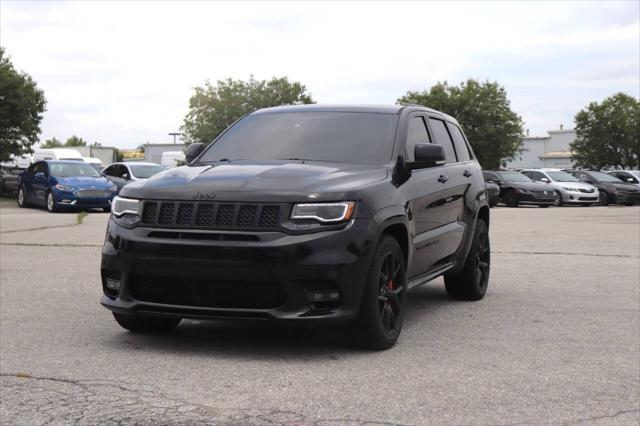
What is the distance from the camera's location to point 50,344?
20.0 feet

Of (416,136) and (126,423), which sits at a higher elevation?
(416,136)

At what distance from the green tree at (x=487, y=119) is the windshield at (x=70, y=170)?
106 ft

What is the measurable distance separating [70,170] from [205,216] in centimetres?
2138

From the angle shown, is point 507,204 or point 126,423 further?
point 507,204

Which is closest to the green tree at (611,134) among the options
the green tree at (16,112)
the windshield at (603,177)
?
the windshield at (603,177)

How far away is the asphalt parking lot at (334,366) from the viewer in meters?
4.47

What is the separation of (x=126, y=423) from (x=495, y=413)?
1.80 meters

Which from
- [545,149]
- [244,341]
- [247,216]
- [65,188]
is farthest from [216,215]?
[545,149]

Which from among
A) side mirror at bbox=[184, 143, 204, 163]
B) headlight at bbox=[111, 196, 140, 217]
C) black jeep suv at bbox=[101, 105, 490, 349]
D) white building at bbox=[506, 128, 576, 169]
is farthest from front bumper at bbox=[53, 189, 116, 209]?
white building at bbox=[506, 128, 576, 169]

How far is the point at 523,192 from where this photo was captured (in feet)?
112

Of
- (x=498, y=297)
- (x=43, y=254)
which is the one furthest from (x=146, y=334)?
(x=43, y=254)

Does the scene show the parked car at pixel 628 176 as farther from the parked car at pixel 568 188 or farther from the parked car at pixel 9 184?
the parked car at pixel 9 184

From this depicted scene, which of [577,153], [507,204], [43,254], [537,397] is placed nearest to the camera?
[537,397]

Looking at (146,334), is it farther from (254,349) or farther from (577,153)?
(577,153)
